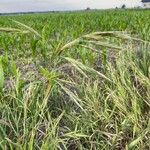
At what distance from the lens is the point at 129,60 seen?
3.23m

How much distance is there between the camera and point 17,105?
256cm

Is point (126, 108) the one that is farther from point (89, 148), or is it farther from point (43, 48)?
point (43, 48)

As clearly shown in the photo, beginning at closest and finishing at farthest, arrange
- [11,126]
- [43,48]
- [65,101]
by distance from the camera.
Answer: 1. [11,126]
2. [65,101]
3. [43,48]

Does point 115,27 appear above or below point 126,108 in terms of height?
below

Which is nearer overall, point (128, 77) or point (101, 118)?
point (101, 118)

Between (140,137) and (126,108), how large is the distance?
35 centimetres

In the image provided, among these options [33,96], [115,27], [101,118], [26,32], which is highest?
[26,32]

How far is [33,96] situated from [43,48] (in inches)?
70.1

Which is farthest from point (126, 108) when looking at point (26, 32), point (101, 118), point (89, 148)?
point (26, 32)

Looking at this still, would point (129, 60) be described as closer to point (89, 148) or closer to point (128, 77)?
point (128, 77)

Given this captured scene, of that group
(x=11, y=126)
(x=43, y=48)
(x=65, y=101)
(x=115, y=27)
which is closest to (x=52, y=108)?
(x=65, y=101)

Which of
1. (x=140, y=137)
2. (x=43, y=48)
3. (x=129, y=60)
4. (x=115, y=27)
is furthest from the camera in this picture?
(x=115, y=27)

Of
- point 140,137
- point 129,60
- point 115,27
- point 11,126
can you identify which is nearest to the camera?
point 11,126

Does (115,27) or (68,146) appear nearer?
(68,146)
